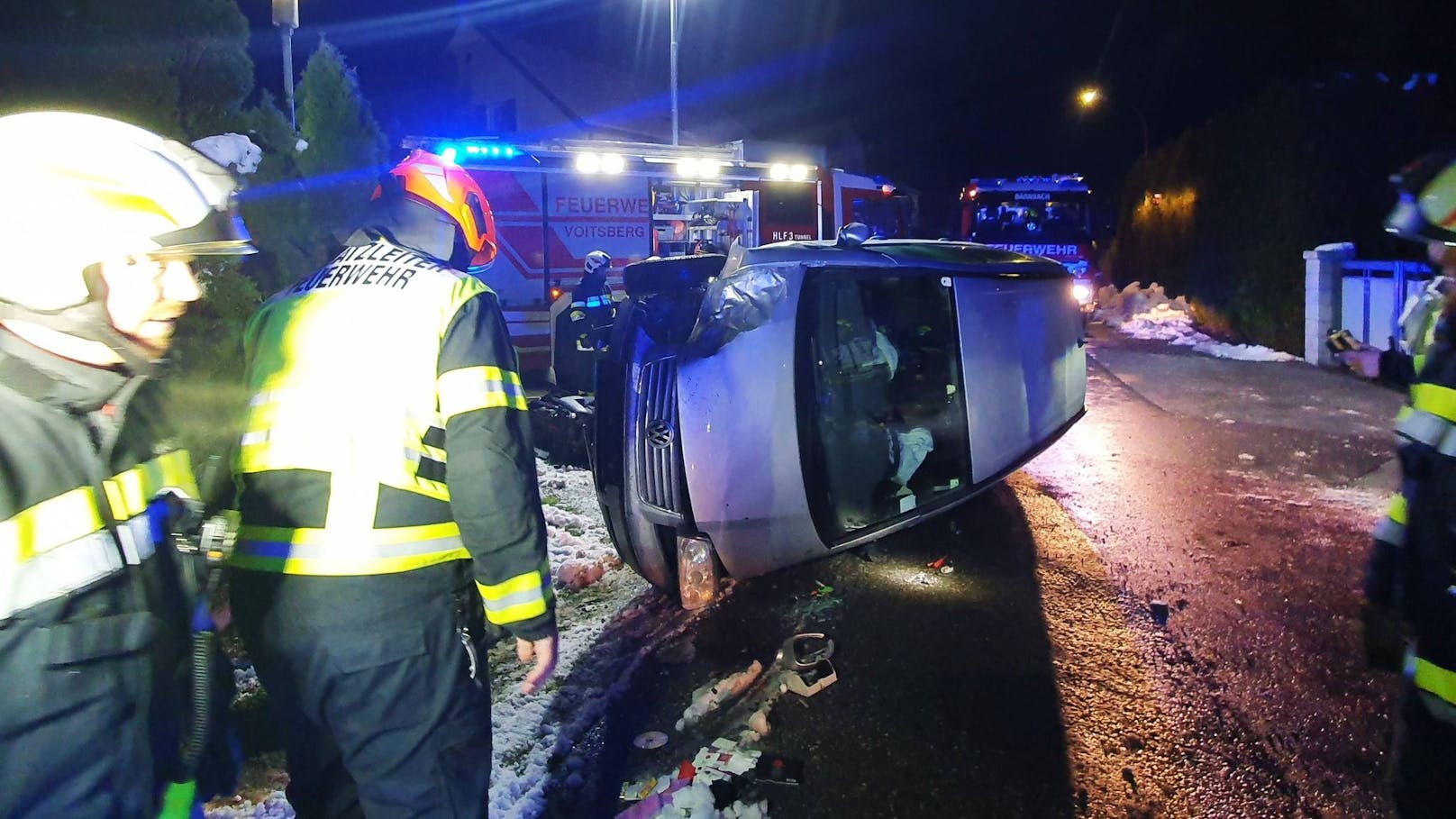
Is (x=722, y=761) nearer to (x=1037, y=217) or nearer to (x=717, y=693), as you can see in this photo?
(x=717, y=693)

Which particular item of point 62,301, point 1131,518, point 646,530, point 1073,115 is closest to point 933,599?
point 646,530

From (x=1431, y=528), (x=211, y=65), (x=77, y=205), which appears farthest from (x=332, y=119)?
(x=1431, y=528)

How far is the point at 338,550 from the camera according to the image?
6.95 feet

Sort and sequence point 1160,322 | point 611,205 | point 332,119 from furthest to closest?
point 1160,322 → point 332,119 → point 611,205

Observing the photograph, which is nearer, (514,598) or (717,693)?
(514,598)

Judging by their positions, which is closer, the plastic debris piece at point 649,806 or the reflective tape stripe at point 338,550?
the reflective tape stripe at point 338,550

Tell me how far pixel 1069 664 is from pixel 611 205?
9.38 m

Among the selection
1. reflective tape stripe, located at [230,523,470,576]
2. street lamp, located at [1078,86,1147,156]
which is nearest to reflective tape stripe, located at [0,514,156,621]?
reflective tape stripe, located at [230,523,470,576]

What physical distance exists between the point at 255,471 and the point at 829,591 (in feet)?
10.2

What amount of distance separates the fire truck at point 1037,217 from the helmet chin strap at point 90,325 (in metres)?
15.3

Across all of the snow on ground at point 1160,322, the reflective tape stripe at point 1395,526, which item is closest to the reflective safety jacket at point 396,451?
the reflective tape stripe at point 1395,526

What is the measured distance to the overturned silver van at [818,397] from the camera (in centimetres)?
386

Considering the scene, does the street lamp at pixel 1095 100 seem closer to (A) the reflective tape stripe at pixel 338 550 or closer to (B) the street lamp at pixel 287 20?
(B) the street lamp at pixel 287 20

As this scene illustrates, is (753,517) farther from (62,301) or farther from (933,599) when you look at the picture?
(62,301)
